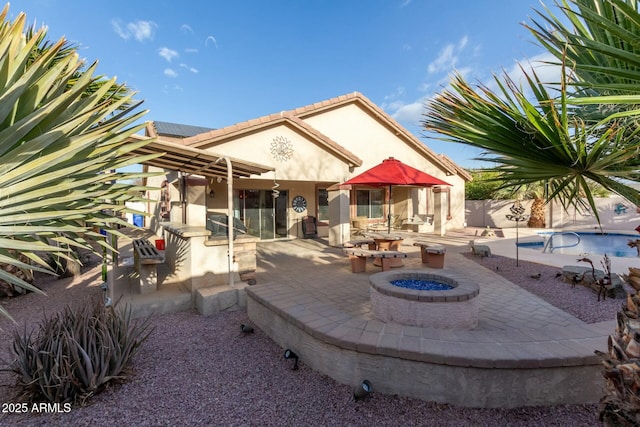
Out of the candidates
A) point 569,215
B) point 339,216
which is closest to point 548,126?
point 339,216

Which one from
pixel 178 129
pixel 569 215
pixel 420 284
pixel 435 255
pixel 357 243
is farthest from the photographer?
pixel 178 129

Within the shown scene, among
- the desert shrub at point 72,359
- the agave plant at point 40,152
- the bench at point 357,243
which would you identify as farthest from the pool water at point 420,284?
the agave plant at point 40,152

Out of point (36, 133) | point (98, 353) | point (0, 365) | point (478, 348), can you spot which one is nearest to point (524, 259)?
point (478, 348)

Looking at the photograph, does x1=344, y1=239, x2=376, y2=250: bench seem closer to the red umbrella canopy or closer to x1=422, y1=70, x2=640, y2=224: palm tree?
the red umbrella canopy

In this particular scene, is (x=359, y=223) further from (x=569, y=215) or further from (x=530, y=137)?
(x=569, y=215)

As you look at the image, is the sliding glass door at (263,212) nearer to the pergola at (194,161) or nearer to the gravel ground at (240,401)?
the pergola at (194,161)

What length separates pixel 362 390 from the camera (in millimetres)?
2990

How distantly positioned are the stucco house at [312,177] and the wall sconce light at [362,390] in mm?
4424

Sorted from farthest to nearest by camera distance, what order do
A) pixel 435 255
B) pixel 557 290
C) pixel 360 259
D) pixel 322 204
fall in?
pixel 322 204, pixel 435 255, pixel 360 259, pixel 557 290

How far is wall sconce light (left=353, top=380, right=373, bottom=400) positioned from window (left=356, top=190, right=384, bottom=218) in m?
12.5

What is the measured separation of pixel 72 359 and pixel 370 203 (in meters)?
14.0

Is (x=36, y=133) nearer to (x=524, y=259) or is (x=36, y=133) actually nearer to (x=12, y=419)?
(x=12, y=419)

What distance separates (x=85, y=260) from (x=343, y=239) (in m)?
8.92

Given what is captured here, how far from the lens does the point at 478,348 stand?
3.03m
